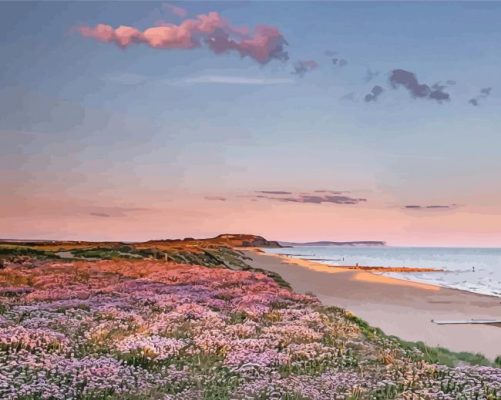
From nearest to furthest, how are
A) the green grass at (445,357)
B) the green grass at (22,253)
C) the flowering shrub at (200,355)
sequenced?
the flowering shrub at (200,355) → the green grass at (445,357) → the green grass at (22,253)

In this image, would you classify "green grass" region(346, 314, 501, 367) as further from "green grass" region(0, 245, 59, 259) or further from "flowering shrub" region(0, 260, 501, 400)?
"green grass" region(0, 245, 59, 259)

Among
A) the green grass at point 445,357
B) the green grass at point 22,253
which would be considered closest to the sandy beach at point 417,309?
the green grass at point 445,357

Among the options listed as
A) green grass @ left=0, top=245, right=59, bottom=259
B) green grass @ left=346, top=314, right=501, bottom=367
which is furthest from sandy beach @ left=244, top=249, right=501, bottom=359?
green grass @ left=0, top=245, right=59, bottom=259

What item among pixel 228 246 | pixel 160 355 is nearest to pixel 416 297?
pixel 160 355

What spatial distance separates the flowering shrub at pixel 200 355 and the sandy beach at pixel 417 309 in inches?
99.0

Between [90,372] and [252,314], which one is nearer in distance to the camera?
[90,372]

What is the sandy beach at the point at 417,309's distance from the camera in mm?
15289

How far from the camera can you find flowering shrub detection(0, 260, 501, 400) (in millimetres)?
8172

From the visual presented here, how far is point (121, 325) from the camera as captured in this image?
39.6 feet

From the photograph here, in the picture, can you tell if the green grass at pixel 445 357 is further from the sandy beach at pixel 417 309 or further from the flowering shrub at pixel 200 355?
the sandy beach at pixel 417 309

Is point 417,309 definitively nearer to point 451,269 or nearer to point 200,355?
point 200,355

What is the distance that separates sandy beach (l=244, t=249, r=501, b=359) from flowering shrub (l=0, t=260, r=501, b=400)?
2.51 m

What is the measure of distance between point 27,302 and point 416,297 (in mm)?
17032

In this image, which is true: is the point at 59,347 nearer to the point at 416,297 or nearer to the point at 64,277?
the point at 64,277
